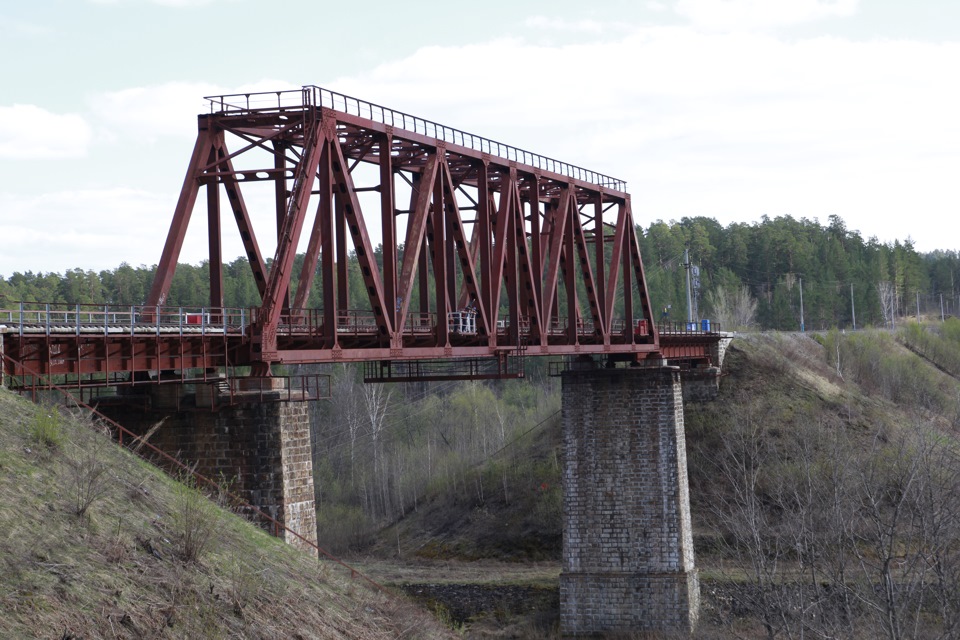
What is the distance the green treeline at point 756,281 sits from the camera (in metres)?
117

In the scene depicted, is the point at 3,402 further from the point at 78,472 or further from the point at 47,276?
the point at 47,276

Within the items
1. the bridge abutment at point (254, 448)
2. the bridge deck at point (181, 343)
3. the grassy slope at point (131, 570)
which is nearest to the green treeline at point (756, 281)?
the bridge deck at point (181, 343)

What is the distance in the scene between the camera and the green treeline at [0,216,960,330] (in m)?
117

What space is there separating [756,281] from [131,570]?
5388 inches

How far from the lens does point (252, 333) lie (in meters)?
25.9

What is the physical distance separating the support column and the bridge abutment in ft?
62.8

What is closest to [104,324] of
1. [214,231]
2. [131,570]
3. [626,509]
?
[214,231]

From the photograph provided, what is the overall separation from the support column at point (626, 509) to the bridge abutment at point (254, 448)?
A: 1913 cm

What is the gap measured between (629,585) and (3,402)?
30135 mm

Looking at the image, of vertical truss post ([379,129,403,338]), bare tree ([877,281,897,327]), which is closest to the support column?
vertical truss post ([379,129,403,338])

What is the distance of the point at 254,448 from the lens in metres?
26.4

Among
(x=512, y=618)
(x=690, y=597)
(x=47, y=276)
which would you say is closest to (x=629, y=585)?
(x=690, y=597)

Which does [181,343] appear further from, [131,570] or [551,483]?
[551,483]

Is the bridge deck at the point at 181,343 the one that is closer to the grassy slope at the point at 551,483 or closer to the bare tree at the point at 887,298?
the grassy slope at the point at 551,483
